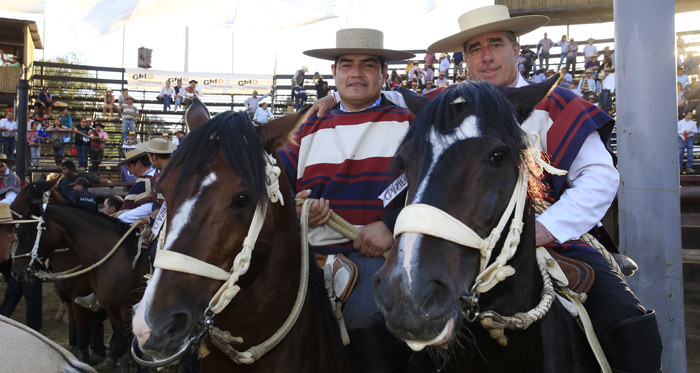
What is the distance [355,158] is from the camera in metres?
2.81

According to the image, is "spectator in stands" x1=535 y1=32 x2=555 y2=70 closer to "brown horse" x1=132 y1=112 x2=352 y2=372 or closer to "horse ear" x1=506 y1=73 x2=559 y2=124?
"horse ear" x1=506 y1=73 x2=559 y2=124

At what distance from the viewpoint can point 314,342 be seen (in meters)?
2.26

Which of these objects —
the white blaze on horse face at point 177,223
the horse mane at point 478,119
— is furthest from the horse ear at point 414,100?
the white blaze on horse face at point 177,223

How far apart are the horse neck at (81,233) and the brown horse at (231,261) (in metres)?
4.40

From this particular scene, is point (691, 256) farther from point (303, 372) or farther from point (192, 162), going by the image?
Answer: point (192, 162)

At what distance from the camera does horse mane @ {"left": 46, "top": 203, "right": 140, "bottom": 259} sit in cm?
586

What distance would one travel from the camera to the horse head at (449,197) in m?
1.41

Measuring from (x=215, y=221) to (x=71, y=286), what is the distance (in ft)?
19.3

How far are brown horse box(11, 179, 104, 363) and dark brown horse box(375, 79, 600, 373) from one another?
5.88 m

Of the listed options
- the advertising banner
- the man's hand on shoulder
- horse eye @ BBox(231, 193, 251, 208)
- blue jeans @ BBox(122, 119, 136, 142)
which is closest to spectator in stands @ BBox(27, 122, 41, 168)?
blue jeans @ BBox(122, 119, 136, 142)

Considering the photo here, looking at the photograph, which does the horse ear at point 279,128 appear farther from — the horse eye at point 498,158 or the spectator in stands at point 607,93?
the spectator in stands at point 607,93

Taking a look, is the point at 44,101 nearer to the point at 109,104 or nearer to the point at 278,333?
the point at 109,104

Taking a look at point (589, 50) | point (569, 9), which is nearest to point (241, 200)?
point (589, 50)

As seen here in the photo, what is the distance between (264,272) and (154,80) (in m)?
28.8
